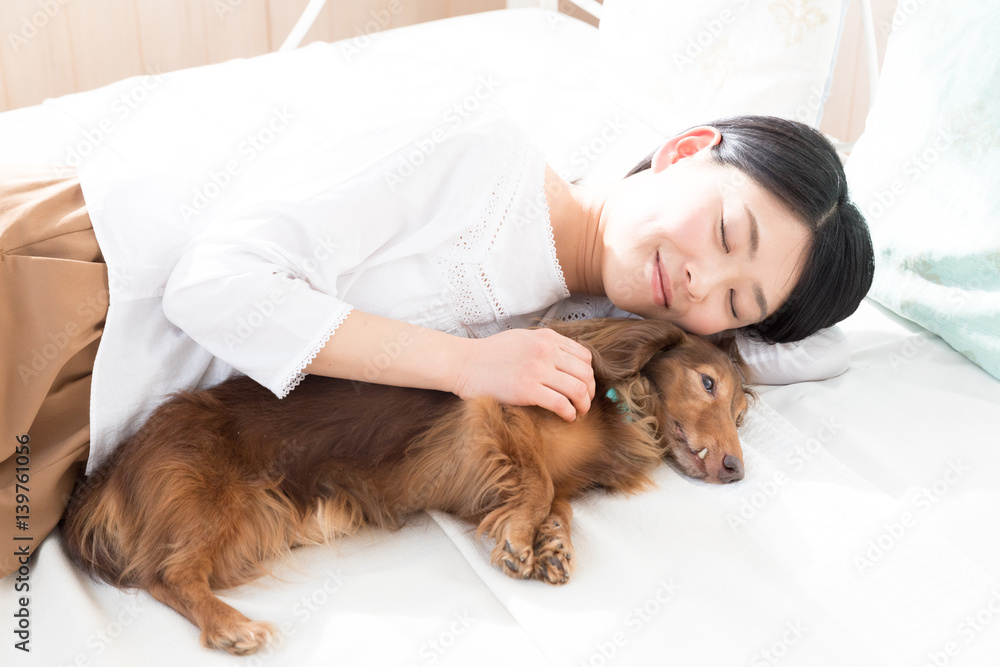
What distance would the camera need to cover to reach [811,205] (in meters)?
1.47

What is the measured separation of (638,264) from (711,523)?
0.46 metres

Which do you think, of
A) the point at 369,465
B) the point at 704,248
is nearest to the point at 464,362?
the point at 369,465

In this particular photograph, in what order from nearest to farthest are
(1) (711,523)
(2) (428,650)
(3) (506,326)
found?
1. (2) (428,650)
2. (1) (711,523)
3. (3) (506,326)

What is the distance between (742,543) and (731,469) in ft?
0.48

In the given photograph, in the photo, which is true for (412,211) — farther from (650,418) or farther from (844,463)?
(844,463)

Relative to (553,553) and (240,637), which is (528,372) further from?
(240,637)

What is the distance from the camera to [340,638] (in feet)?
3.68

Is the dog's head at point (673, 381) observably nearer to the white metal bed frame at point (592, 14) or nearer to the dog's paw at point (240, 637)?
the dog's paw at point (240, 637)

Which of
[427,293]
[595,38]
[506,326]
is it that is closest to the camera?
[427,293]

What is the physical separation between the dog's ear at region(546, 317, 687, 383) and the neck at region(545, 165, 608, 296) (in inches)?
6.2

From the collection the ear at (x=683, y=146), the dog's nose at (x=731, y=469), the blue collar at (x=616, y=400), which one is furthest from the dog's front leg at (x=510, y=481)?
the ear at (x=683, y=146)

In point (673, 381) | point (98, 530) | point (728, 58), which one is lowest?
point (98, 530)

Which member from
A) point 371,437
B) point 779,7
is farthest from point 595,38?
point 371,437

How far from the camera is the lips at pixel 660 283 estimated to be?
1489mm
